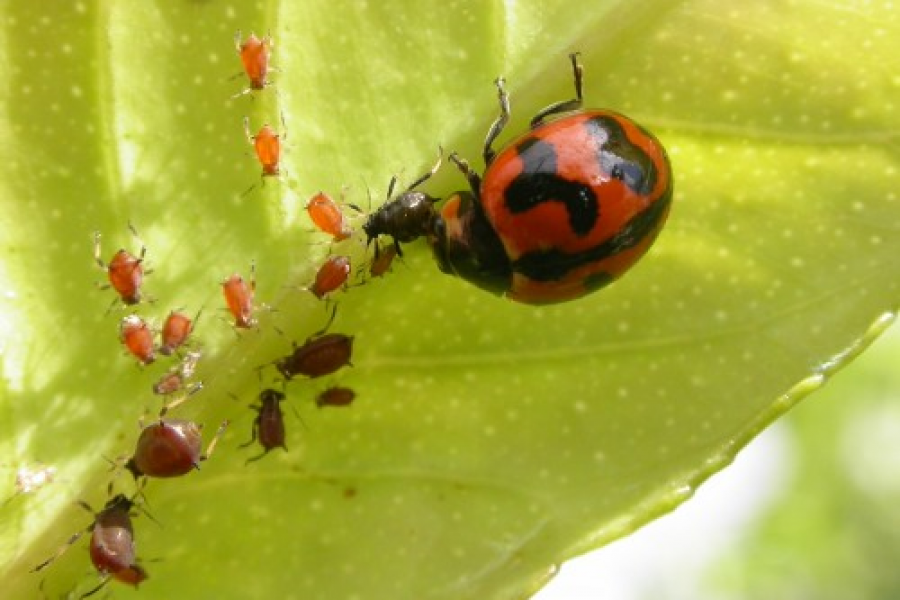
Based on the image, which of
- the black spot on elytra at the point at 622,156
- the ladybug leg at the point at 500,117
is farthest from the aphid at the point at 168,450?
the black spot on elytra at the point at 622,156

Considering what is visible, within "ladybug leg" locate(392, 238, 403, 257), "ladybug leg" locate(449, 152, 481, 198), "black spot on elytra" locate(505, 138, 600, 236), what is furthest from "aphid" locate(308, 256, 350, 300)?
"black spot on elytra" locate(505, 138, 600, 236)

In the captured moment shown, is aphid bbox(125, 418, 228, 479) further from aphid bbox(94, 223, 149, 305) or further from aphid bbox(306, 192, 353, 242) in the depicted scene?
aphid bbox(306, 192, 353, 242)

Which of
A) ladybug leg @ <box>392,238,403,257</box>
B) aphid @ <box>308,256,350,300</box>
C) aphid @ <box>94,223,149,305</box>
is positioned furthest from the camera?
ladybug leg @ <box>392,238,403,257</box>

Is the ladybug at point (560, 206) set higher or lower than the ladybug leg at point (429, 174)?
lower

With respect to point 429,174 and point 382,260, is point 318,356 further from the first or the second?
point 429,174

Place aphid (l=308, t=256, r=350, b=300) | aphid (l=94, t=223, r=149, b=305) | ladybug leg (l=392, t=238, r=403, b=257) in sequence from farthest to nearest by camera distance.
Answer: ladybug leg (l=392, t=238, r=403, b=257), aphid (l=308, t=256, r=350, b=300), aphid (l=94, t=223, r=149, b=305)

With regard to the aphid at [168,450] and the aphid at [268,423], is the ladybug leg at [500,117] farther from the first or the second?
the aphid at [168,450]

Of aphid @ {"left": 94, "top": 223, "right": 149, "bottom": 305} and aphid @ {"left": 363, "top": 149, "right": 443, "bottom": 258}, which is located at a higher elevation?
aphid @ {"left": 94, "top": 223, "right": 149, "bottom": 305}
